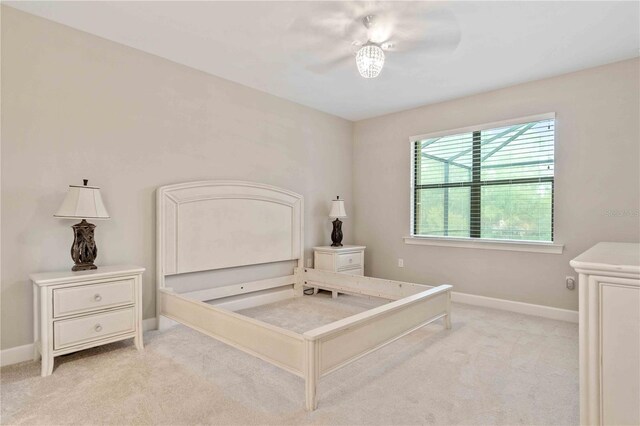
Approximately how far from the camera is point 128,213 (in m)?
3.00

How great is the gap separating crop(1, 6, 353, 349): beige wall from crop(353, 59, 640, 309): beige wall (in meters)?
1.97

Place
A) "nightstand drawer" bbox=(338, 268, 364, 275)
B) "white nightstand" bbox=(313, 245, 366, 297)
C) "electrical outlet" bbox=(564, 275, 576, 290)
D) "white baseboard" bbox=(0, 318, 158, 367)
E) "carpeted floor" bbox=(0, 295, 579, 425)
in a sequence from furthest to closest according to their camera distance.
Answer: "nightstand drawer" bbox=(338, 268, 364, 275)
"white nightstand" bbox=(313, 245, 366, 297)
"electrical outlet" bbox=(564, 275, 576, 290)
"white baseboard" bbox=(0, 318, 158, 367)
"carpeted floor" bbox=(0, 295, 579, 425)

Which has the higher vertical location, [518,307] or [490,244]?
[490,244]

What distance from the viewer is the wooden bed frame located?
1.96 meters

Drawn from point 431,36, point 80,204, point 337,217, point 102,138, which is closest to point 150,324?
point 80,204

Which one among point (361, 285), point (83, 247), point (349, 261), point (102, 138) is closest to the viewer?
point (83, 247)

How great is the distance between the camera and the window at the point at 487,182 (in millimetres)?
3662

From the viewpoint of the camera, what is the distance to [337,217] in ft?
15.3

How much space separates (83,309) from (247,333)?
1.22m

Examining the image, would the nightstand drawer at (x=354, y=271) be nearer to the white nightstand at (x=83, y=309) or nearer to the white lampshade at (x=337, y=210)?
the white lampshade at (x=337, y=210)

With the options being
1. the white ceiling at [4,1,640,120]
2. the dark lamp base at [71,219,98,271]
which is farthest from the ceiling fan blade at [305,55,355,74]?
the dark lamp base at [71,219,98,271]

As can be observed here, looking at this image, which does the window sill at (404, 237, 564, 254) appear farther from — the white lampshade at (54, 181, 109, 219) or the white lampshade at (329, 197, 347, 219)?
the white lampshade at (54, 181, 109, 219)

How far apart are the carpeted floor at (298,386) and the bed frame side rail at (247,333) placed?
0.64 ft

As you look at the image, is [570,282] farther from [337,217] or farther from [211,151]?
[211,151]
